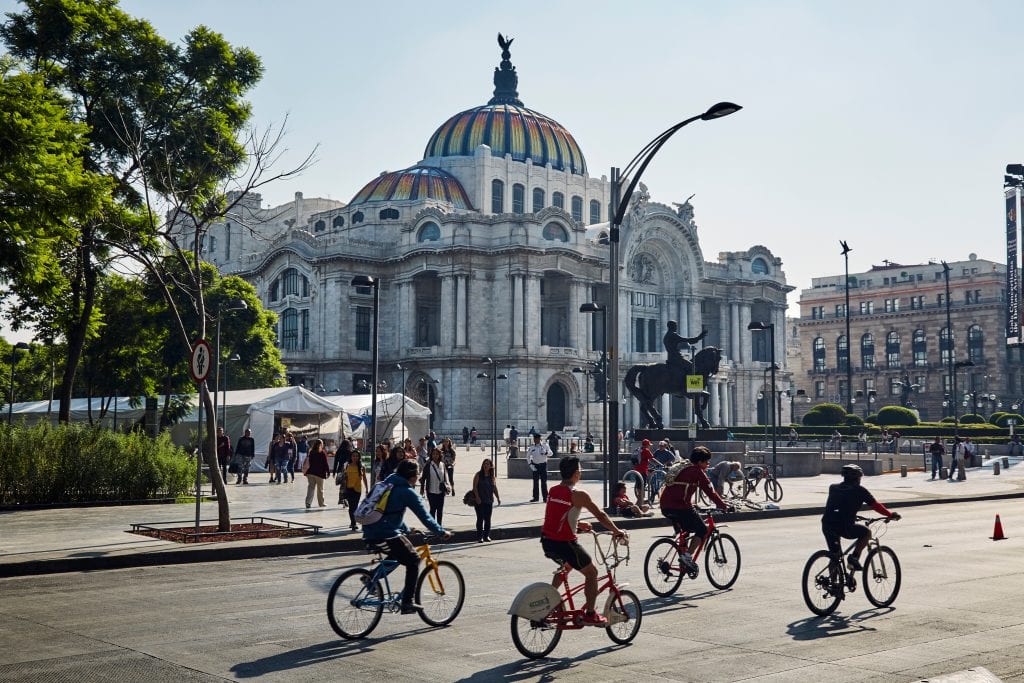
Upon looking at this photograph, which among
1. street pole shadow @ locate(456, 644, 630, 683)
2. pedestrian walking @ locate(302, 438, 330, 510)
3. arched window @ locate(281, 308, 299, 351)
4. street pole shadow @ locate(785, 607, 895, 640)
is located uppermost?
arched window @ locate(281, 308, 299, 351)

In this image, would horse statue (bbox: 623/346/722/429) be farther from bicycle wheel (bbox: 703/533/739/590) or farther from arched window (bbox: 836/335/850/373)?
arched window (bbox: 836/335/850/373)

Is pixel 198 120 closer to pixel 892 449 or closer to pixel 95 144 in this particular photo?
pixel 95 144

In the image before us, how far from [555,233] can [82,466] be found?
66.6m

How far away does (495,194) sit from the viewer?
330ft

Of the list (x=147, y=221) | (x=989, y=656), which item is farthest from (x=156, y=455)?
(x=989, y=656)

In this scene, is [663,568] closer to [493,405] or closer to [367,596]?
[367,596]

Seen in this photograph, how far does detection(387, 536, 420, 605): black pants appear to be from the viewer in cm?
1048

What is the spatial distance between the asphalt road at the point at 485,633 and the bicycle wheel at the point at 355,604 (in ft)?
0.58

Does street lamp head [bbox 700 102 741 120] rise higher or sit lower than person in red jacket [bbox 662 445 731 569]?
higher

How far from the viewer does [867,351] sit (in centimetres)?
13075

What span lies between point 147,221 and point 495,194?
7374cm

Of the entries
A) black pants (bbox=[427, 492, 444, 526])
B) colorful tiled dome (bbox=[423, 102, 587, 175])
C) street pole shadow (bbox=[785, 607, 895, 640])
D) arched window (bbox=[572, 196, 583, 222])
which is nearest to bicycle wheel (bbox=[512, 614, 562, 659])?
street pole shadow (bbox=[785, 607, 895, 640])

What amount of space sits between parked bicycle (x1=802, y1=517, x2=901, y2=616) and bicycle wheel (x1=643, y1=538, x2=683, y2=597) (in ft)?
6.03

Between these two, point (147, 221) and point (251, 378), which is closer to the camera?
point (147, 221)
